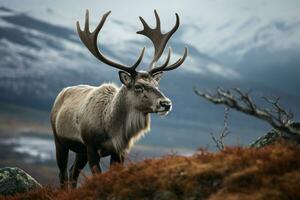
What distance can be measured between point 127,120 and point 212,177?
5.46 meters

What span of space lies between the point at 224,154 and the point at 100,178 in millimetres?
1987

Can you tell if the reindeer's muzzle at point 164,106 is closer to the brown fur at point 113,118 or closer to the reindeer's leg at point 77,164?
the brown fur at point 113,118

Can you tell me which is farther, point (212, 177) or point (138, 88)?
point (138, 88)

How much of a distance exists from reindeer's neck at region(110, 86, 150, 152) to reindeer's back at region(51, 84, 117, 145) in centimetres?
44

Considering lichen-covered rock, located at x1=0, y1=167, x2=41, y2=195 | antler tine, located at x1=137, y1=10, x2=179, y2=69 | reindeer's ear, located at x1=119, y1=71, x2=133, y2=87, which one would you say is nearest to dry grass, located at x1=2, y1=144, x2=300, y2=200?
reindeer's ear, located at x1=119, y1=71, x2=133, y2=87

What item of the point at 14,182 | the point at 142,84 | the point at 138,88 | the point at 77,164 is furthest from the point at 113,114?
the point at 14,182

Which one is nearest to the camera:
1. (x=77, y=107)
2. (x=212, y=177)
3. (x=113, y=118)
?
(x=212, y=177)

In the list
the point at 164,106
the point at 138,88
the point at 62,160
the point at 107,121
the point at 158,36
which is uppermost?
the point at 158,36

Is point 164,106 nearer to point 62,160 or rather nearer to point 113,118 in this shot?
point 113,118

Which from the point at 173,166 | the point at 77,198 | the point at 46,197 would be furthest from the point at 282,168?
the point at 46,197

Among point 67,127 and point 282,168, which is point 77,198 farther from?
point 67,127

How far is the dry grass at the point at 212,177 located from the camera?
7000 millimetres

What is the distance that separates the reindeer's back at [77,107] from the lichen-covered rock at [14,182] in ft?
4.37

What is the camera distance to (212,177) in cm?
755
